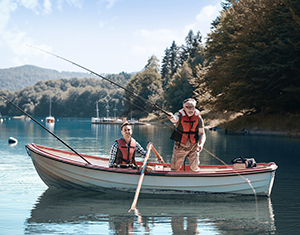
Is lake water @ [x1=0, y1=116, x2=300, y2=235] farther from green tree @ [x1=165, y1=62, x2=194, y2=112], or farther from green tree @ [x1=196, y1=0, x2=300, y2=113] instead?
green tree @ [x1=165, y1=62, x2=194, y2=112]

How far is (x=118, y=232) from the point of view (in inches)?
253

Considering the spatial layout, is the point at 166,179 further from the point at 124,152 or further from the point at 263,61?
the point at 263,61

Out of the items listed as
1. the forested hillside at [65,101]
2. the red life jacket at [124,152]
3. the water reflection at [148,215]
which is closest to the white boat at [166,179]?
the water reflection at [148,215]

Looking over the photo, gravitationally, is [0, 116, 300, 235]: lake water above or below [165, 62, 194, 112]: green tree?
below

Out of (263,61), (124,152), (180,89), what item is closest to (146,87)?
(180,89)

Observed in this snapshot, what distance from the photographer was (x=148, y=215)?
749cm

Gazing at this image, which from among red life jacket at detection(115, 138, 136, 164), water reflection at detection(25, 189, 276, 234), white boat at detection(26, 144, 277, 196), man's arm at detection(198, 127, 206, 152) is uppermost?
man's arm at detection(198, 127, 206, 152)

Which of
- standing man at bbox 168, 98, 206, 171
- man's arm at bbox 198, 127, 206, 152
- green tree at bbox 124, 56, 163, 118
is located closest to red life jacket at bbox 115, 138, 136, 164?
standing man at bbox 168, 98, 206, 171

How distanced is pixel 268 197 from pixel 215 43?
26451 millimetres

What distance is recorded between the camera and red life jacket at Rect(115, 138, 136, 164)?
8.73 meters

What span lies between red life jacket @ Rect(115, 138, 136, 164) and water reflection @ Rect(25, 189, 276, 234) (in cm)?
94

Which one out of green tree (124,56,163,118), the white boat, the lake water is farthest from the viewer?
green tree (124,56,163,118)

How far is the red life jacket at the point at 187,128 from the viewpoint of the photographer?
8.37 meters

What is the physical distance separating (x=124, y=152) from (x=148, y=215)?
6.25 feet
